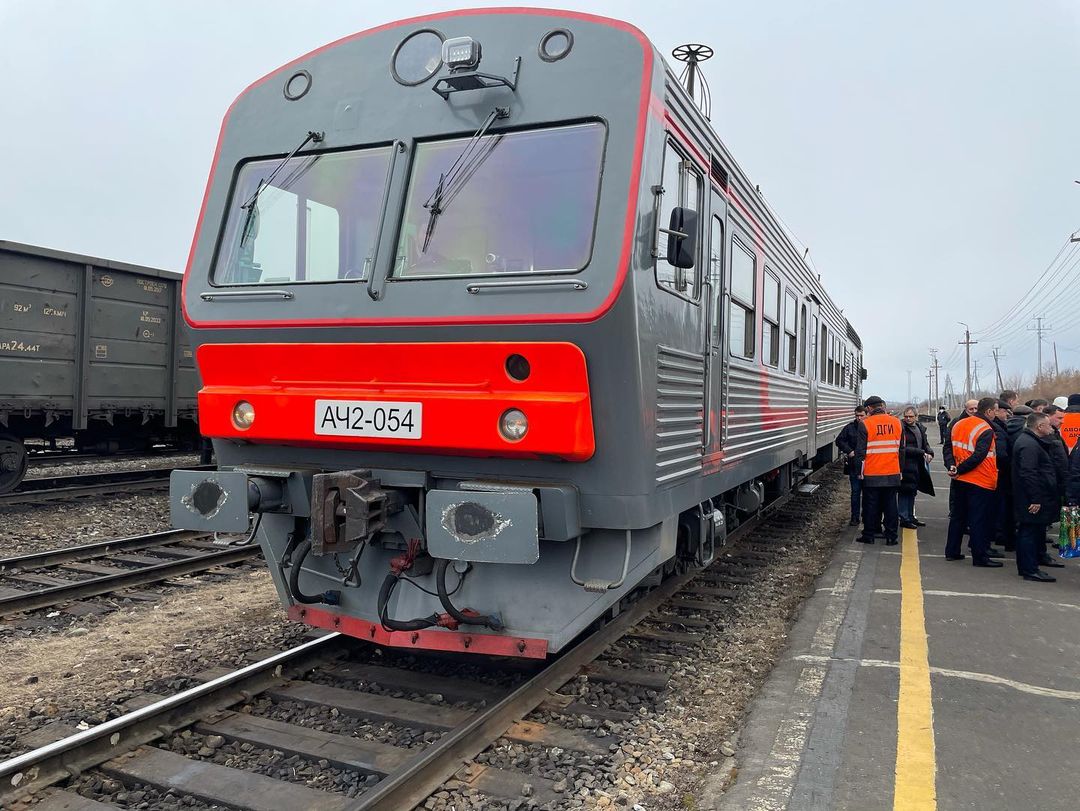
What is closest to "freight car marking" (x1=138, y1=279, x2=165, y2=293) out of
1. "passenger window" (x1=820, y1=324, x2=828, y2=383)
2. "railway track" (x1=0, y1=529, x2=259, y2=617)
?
"railway track" (x1=0, y1=529, x2=259, y2=617)

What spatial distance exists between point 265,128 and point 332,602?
2.51 m

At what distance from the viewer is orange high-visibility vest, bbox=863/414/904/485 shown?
8.66 meters

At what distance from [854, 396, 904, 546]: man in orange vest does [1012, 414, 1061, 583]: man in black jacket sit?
1.54m

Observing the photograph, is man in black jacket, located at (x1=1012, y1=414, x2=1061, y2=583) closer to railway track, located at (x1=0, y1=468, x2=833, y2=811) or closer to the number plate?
railway track, located at (x1=0, y1=468, x2=833, y2=811)

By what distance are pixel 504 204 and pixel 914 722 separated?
10.0 ft

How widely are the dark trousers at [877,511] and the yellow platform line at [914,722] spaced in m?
2.75

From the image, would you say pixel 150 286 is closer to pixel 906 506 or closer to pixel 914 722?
pixel 906 506

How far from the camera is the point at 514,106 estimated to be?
3.87 m

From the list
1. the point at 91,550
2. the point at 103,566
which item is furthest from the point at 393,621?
the point at 91,550

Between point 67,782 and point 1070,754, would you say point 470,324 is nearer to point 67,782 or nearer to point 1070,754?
point 67,782

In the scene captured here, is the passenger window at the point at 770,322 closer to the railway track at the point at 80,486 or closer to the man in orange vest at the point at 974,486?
the man in orange vest at the point at 974,486

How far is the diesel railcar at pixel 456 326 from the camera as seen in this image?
11.6ft

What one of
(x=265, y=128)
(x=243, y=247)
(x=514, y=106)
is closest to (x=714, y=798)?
(x=514, y=106)

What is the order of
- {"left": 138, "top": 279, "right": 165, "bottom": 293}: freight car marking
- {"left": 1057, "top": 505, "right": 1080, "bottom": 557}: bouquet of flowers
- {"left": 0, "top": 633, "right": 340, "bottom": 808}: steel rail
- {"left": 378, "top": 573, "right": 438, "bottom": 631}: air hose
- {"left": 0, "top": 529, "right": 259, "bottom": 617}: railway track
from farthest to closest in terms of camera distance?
{"left": 138, "top": 279, "right": 165, "bottom": 293}: freight car marking → {"left": 1057, "top": 505, "right": 1080, "bottom": 557}: bouquet of flowers → {"left": 0, "top": 529, "right": 259, "bottom": 617}: railway track → {"left": 378, "top": 573, "right": 438, "bottom": 631}: air hose → {"left": 0, "top": 633, "right": 340, "bottom": 808}: steel rail
